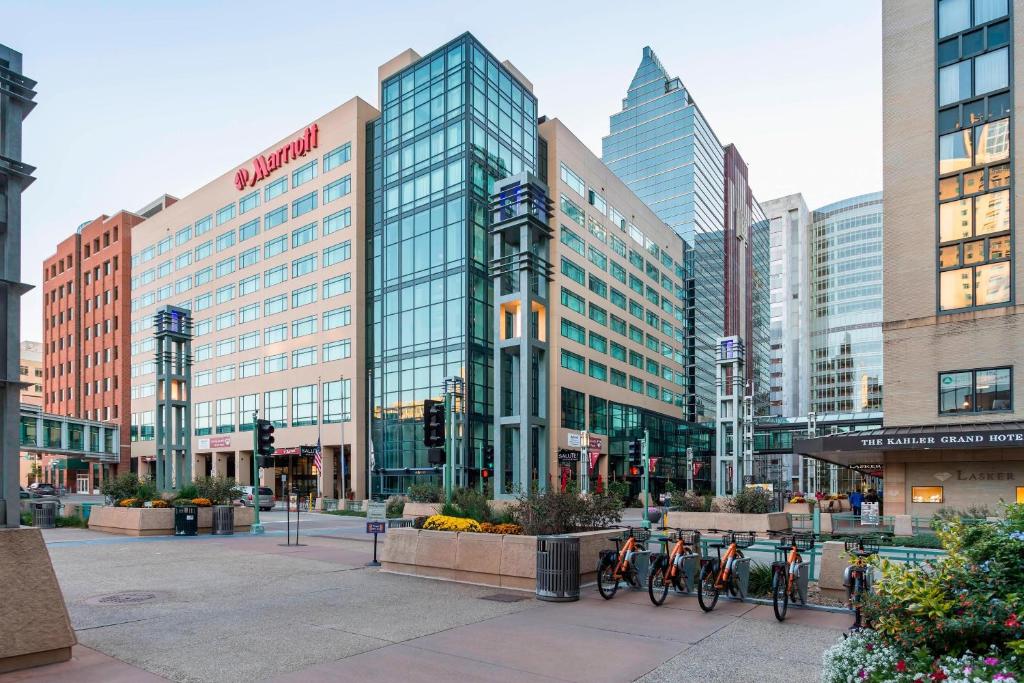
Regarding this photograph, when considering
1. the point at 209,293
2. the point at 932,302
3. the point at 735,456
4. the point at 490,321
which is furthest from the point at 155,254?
the point at 932,302

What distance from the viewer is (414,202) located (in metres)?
58.4

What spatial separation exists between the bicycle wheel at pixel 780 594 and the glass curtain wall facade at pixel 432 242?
139 ft

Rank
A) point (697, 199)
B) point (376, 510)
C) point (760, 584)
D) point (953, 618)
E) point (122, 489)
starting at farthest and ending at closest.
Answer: point (697, 199), point (376, 510), point (122, 489), point (760, 584), point (953, 618)

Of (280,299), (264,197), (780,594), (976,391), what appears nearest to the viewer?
(780,594)

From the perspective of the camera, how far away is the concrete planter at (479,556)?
13.4 m

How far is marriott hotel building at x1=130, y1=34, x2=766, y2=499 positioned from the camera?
5606 centimetres

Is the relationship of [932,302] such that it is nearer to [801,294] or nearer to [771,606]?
[771,606]

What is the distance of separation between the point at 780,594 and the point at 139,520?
2170 cm

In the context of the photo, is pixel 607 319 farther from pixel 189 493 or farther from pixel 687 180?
pixel 687 180

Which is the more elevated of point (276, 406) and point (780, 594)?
point (276, 406)

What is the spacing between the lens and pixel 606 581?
12.6 m

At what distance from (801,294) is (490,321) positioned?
416 feet

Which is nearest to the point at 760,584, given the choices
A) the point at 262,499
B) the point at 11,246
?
the point at 11,246

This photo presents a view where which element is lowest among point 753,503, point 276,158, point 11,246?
point 753,503
